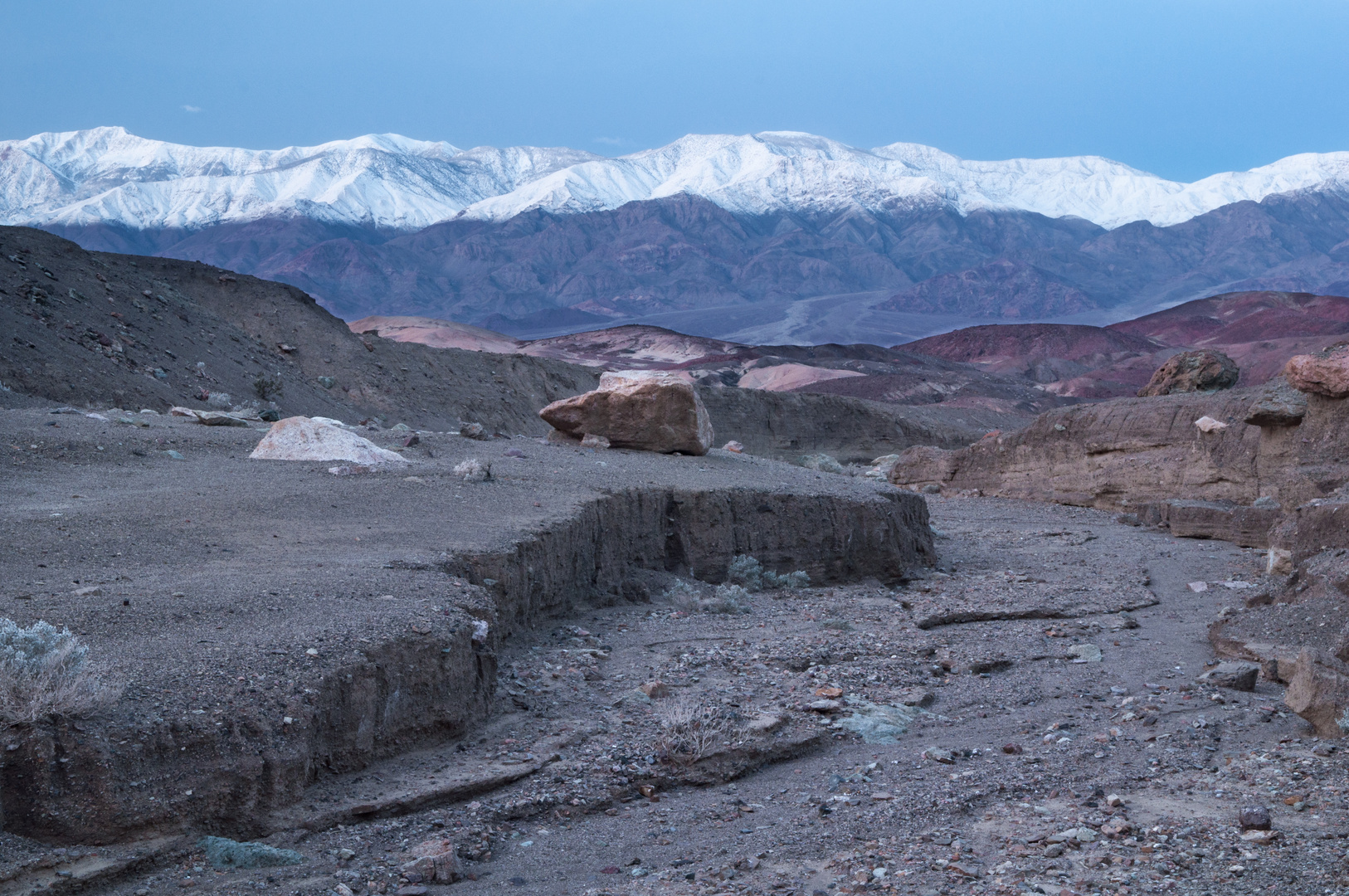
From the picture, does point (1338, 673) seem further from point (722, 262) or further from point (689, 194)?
point (689, 194)

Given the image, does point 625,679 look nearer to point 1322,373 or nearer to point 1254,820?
point 1254,820

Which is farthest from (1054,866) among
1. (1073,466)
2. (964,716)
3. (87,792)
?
(1073,466)

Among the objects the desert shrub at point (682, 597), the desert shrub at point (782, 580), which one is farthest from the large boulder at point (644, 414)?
the desert shrub at point (682, 597)

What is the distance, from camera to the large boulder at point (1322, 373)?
469 inches

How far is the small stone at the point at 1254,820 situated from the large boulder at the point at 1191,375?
55.0 ft

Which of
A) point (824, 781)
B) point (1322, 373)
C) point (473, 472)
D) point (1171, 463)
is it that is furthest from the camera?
point (1171, 463)

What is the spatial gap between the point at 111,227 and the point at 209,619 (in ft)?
363

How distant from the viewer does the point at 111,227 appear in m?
99.9

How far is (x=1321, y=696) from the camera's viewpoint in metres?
4.97

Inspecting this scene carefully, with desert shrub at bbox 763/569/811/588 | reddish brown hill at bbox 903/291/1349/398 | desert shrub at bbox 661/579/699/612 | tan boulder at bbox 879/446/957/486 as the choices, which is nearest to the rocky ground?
desert shrub at bbox 661/579/699/612

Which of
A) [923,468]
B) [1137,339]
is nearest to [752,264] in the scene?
[1137,339]

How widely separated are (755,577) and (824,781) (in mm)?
4637

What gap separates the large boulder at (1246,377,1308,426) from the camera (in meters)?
13.3

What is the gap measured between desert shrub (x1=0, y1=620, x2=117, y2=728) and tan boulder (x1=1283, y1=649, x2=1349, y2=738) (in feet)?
17.0
